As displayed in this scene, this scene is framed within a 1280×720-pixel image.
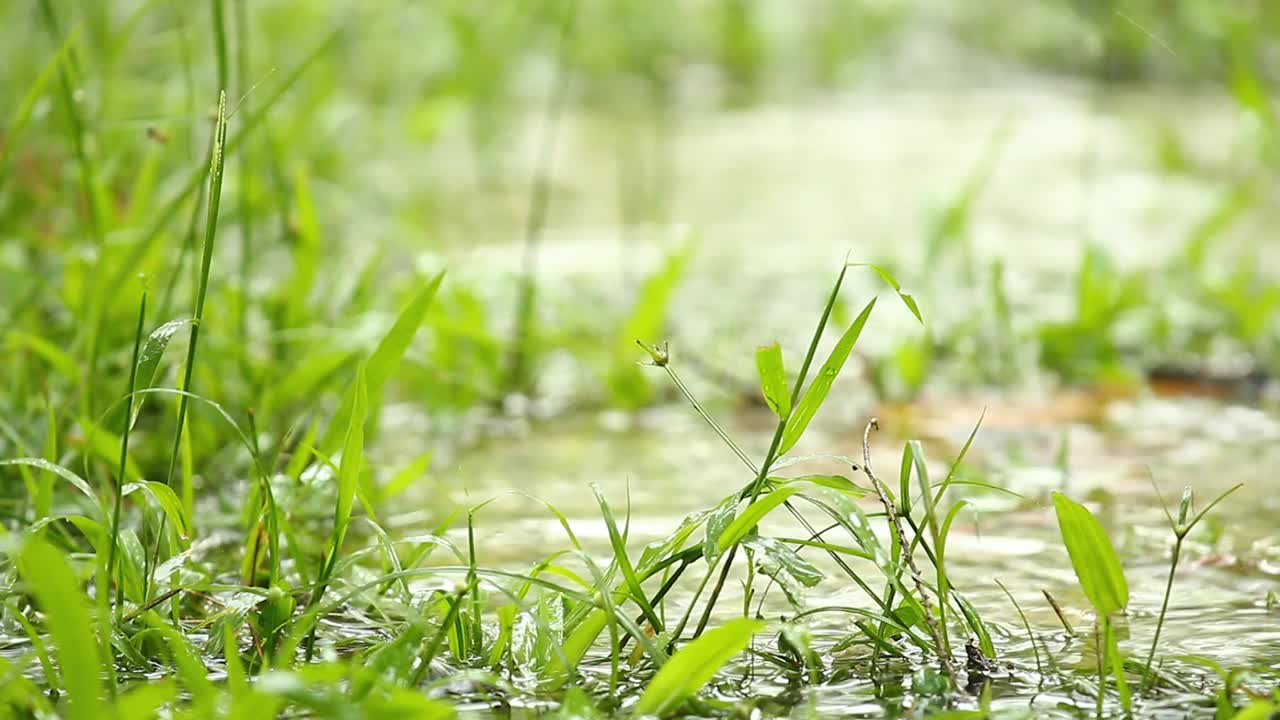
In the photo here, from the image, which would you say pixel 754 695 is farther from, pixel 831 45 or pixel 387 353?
pixel 831 45

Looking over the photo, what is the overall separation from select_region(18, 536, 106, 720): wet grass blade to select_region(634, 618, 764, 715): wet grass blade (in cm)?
35

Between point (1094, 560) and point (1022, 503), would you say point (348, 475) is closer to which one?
point (1094, 560)

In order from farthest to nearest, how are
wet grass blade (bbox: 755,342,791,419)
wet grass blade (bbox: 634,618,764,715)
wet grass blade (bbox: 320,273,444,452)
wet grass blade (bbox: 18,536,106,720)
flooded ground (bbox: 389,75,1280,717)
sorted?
flooded ground (bbox: 389,75,1280,717)
wet grass blade (bbox: 320,273,444,452)
wet grass blade (bbox: 755,342,791,419)
wet grass blade (bbox: 634,618,764,715)
wet grass blade (bbox: 18,536,106,720)

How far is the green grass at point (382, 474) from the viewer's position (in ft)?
3.20

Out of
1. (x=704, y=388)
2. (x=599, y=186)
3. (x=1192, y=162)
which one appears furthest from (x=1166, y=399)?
(x=599, y=186)

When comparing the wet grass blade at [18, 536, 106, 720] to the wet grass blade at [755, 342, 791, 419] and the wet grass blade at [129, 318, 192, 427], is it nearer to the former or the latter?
the wet grass blade at [129, 318, 192, 427]

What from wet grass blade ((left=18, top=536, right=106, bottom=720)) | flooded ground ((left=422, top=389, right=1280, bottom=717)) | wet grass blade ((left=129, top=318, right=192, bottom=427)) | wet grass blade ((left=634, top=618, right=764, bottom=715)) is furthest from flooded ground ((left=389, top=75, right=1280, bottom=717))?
wet grass blade ((left=18, top=536, right=106, bottom=720))

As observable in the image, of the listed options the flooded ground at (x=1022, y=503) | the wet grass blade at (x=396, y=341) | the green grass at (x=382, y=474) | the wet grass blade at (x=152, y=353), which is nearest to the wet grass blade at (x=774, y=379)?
the green grass at (x=382, y=474)

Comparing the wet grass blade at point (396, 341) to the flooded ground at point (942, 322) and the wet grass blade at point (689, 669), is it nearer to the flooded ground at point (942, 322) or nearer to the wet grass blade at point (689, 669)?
the flooded ground at point (942, 322)

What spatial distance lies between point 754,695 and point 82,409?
2.71 feet

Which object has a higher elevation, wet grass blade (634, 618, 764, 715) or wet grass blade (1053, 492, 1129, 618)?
wet grass blade (1053, 492, 1129, 618)

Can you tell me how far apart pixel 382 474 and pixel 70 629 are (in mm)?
1029

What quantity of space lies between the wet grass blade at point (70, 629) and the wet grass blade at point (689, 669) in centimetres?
35

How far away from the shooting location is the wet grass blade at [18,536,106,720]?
2.46 feet
